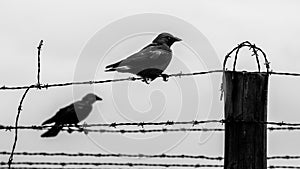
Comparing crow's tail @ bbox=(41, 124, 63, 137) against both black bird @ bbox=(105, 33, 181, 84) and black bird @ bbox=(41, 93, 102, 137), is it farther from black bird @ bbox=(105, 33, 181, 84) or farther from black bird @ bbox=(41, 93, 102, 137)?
black bird @ bbox=(105, 33, 181, 84)

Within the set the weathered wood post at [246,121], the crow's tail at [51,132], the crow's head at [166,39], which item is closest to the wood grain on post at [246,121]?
the weathered wood post at [246,121]

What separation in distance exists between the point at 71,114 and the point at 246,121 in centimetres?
313

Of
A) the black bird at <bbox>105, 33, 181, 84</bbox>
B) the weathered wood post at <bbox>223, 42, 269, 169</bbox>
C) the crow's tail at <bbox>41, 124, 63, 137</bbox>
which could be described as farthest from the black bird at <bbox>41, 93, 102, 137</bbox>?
the weathered wood post at <bbox>223, 42, 269, 169</bbox>

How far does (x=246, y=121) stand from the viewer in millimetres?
4453

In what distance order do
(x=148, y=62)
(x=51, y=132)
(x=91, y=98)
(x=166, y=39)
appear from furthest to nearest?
(x=166, y=39) < (x=148, y=62) < (x=91, y=98) < (x=51, y=132)

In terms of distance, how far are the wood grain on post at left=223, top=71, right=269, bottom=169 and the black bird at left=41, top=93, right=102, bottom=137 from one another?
7.93 ft

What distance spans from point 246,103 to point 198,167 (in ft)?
2.32

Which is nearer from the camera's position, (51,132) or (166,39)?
(51,132)

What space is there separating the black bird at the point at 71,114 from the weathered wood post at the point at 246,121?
2418mm

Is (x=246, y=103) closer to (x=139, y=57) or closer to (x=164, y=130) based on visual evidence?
(x=164, y=130)

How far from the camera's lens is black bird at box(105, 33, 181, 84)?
8449 millimetres

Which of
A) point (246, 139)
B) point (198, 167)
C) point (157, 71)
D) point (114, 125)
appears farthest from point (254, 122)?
point (157, 71)

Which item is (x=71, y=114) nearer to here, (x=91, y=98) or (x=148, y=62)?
(x=91, y=98)

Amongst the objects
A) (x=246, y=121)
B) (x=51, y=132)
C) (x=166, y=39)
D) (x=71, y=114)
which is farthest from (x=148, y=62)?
(x=246, y=121)
